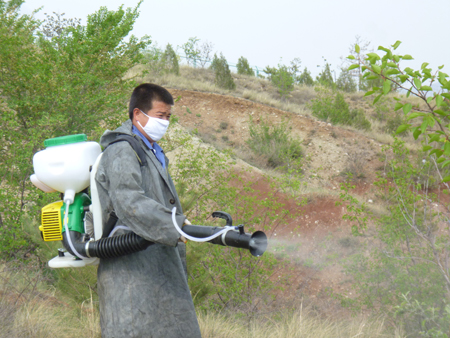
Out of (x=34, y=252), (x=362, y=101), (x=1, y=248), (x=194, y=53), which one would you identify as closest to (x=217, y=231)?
(x=1, y=248)

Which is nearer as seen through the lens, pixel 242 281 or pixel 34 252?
pixel 242 281

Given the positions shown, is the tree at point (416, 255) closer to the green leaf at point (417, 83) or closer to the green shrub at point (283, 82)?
the green leaf at point (417, 83)

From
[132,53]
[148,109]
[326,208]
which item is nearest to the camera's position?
[148,109]

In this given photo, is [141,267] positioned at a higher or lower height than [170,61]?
higher

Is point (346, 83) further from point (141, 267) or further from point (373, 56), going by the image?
point (141, 267)

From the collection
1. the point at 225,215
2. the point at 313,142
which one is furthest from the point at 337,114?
the point at 225,215

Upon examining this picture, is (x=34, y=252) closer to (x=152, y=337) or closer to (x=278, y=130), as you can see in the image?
(x=152, y=337)

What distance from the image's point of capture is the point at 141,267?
2254mm

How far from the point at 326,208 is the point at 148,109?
1151cm

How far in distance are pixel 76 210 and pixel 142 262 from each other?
43 centimetres

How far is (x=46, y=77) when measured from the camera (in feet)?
22.0

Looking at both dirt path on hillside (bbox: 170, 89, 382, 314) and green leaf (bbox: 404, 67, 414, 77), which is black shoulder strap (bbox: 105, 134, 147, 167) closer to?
green leaf (bbox: 404, 67, 414, 77)

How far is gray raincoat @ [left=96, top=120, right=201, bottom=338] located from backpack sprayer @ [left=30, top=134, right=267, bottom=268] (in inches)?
2.9

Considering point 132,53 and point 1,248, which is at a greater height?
point 132,53
